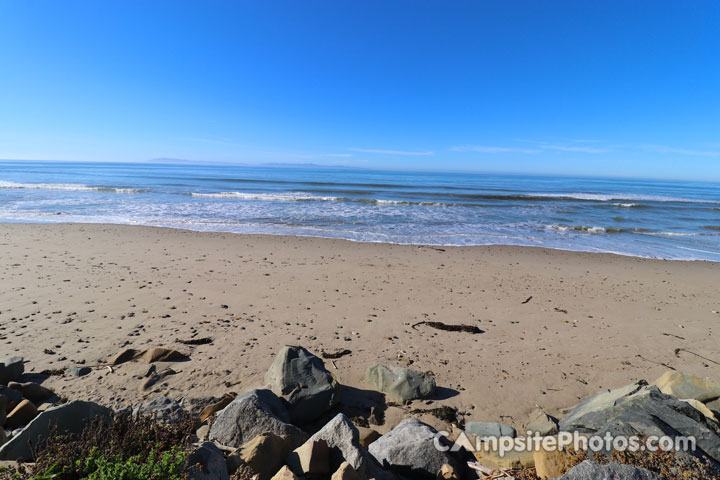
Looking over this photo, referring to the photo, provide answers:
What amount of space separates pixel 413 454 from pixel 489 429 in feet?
3.44

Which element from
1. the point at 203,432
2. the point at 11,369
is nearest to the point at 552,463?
the point at 203,432

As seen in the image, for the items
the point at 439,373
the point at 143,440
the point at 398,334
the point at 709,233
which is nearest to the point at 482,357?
the point at 439,373

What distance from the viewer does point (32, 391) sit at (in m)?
3.39

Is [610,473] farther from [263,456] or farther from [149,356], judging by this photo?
[149,356]

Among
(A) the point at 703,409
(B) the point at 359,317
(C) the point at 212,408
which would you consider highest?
(A) the point at 703,409

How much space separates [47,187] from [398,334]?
3766cm

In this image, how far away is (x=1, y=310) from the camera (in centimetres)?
530

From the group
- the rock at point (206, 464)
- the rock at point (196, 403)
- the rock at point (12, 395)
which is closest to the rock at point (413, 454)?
the rock at point (206, 464)

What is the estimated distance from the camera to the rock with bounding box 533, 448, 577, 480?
226 cm

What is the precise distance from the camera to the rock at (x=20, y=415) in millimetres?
2863

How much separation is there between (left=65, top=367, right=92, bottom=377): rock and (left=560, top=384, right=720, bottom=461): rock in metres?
5.14

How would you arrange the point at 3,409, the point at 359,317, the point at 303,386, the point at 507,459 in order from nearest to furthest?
1. the point at 507,459
2. the point at 3,409
3. the point at 303,386
4. the point at 359,317

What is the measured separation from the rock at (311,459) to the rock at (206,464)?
43cm

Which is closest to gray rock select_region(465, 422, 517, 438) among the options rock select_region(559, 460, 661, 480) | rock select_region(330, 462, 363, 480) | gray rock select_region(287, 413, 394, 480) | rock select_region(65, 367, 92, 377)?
gray rock select_region(287, 413, 394, 480)
